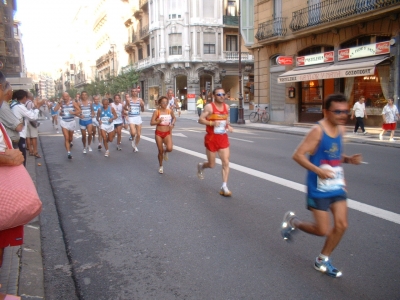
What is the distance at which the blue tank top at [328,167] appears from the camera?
367 cm

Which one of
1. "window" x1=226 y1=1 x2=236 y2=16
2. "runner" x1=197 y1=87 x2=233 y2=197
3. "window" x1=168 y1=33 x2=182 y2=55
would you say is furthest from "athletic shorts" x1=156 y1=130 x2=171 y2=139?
"window" x1=226 y1=1 x2=236 y2=16

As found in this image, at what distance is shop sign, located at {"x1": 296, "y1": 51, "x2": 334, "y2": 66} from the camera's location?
21078 mm

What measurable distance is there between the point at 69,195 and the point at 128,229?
2.44 metres

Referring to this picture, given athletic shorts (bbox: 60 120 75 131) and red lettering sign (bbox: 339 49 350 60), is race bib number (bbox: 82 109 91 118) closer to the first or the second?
athletic shorts (bbox: 60 120 75 131)

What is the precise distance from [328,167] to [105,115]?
982cm

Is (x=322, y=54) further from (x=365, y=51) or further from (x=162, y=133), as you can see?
(x=162, y=133)

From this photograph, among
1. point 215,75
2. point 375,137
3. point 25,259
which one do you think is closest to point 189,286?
point 25,259

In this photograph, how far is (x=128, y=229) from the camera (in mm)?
5316

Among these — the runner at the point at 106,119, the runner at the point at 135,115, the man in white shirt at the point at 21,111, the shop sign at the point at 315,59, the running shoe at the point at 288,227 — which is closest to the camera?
the running shoe at the point at 288,227

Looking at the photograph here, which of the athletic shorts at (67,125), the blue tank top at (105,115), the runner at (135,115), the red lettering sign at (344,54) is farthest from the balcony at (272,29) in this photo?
the athletic shorts at (67,125)

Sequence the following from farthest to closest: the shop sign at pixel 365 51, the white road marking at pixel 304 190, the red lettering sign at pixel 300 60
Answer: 1. the red lettering sign at pixel 300 60
2. the shop sign at pixel 365 51
3. the white road marking at pixel 304 190

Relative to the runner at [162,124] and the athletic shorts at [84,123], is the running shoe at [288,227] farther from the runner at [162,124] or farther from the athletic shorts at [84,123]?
the athletic shorts at [84,123]

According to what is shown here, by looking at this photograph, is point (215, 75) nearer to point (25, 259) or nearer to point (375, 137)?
point (375, 137)

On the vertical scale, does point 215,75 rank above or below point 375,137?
above
